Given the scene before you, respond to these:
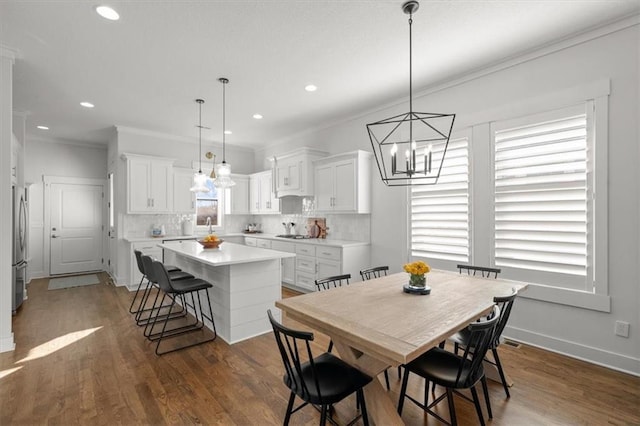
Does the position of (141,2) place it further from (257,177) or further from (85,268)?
(85,268)

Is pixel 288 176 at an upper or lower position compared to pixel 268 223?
A: upper

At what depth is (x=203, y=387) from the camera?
2.43 meters

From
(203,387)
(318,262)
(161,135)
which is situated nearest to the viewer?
(203,387)

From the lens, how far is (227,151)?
724 cm

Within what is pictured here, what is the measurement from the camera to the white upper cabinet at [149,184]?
5.49 metres

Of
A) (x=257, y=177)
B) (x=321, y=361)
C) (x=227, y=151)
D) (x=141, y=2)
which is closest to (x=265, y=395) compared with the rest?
(x=321, y=361)

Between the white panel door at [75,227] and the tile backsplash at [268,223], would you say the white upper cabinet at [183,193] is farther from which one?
the white panel door at [75,227]

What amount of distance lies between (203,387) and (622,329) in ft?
11.4

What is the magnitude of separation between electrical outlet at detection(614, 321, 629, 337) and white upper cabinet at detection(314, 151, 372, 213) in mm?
2928

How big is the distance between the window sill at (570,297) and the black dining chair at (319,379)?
2.07 m

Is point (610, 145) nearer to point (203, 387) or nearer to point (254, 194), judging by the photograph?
point (203, 387)

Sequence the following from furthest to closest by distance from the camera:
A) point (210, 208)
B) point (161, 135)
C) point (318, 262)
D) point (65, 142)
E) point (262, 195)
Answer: point (210, 208) < point (262, 195) < point (65, 142) < point (161, 135) < point (318, 262)

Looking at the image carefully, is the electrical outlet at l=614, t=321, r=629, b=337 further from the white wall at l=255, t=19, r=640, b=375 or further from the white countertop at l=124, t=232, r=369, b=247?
the white countertop at l=124, t=232, r=369, b=247

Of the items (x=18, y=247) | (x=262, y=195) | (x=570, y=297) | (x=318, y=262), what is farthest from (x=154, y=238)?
(x=570, y=297)
